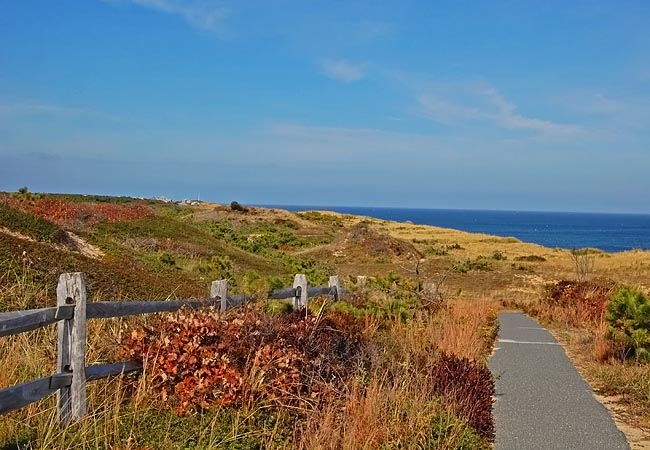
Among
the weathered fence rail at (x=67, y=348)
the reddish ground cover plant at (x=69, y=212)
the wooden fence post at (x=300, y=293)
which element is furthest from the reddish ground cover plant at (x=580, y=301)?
the reddish ground cover plant at (x=69, y=212)

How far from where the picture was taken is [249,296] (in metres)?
9.84

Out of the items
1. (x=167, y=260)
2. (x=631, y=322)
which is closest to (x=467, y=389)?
(x=631, y=322)

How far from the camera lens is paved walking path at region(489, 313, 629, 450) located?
24.4 ft

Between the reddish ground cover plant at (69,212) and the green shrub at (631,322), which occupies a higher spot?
the reddish ground cover plant at (69,212)

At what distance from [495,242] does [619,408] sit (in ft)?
209

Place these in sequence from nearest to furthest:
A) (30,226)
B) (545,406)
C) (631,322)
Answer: (545,406) < (631,322) < (30,226)

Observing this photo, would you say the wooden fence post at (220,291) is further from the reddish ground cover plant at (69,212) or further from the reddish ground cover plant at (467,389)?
the reddish ground cover plant at (69,212)

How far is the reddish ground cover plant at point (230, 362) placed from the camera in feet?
21.2

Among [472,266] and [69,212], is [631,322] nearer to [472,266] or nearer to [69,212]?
[69,212]

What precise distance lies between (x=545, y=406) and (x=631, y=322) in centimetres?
372

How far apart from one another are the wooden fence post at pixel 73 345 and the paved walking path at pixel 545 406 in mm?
4014

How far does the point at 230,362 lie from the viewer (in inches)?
266

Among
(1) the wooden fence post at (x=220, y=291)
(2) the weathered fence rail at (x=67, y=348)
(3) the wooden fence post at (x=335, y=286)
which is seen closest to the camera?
(2) the weathered fence rail at (x=67, y=348)

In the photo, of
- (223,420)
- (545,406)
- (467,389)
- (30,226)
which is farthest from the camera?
(30,226)
